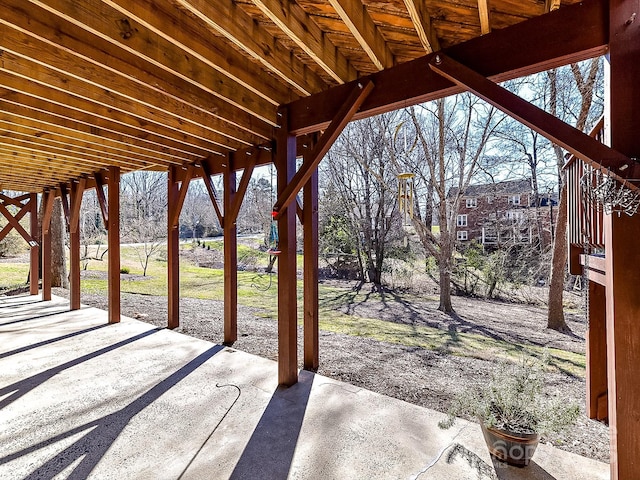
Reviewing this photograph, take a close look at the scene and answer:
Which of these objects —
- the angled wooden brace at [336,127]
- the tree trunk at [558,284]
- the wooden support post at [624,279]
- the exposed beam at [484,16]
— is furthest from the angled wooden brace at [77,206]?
the tree trunk at [558,284]

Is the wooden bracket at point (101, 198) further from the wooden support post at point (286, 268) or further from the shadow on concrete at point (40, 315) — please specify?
the wooden support post at point (286, 268)

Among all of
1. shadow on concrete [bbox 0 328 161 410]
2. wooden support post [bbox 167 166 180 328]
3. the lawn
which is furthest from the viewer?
wooden support post [bbox 167 166 180 328]

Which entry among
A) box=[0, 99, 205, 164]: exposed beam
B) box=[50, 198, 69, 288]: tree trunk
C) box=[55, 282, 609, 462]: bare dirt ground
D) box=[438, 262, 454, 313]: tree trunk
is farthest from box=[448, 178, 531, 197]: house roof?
box=[50, 198, 69, 288]: tree trunk

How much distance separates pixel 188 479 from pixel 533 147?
9.43m

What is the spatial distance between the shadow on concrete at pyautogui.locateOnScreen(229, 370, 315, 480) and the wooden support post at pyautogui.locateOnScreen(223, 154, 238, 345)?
1.47 m

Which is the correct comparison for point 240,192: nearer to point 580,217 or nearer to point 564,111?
point 580,217

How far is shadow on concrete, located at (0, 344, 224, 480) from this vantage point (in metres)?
1.85

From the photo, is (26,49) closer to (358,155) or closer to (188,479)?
(188,479)

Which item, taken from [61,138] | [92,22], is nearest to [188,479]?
[92,22]

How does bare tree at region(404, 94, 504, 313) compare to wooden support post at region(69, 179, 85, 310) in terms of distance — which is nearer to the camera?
wooden support post at region(69, 179, 85, 310)

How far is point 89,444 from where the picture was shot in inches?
82.3

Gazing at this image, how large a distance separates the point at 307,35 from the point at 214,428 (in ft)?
8.96

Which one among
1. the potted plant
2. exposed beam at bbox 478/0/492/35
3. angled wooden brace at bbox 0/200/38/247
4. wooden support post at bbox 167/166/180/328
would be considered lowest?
the potted plant

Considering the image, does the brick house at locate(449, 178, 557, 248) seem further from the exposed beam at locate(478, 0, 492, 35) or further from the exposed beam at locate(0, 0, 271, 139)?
the exposed beam at locate(0, 0, 271, 139)
